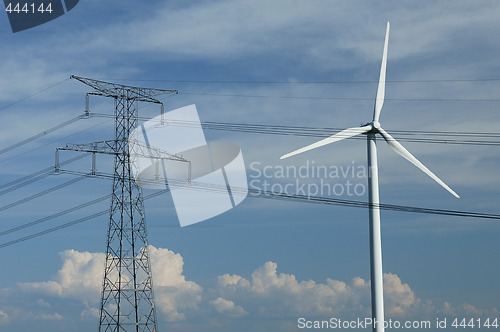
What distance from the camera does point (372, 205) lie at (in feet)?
248

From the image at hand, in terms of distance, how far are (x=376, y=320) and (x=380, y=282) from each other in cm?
389

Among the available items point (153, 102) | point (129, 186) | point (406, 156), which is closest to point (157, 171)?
point (129, 186)

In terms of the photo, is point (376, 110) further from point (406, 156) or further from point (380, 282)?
point (380, 282)

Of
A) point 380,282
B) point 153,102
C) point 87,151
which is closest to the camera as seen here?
point 380,282

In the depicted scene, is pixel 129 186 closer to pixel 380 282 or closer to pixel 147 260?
pixel 147 260

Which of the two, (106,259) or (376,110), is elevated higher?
(376,110)

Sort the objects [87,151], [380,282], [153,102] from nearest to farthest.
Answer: [380,282] < [87,151] < [153,102]

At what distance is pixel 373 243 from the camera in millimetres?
75438

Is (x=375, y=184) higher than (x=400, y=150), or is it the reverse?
(x=400, y=150)

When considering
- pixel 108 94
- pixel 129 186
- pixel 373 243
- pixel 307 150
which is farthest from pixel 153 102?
pixel 373 243

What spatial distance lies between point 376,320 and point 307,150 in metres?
18.6

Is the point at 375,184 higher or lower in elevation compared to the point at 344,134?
lower

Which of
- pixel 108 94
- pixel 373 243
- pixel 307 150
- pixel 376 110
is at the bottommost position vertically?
pixel 373 243

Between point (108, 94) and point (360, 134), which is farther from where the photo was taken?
point (108, 94)
